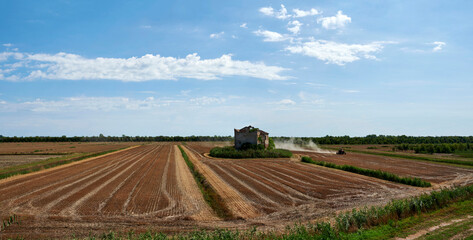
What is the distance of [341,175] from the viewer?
3522cm

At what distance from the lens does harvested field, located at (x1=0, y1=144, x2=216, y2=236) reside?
54.4 ft

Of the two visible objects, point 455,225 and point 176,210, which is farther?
point 176,210

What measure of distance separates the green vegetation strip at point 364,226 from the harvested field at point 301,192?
10.3ft

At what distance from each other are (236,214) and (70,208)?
10804mm

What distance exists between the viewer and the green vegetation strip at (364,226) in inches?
500

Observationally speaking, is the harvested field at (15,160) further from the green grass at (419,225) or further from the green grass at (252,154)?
the green grass at (419,225)

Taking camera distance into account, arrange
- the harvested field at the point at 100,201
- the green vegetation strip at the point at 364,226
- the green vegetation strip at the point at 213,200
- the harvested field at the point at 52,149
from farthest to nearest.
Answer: the harvested field at the point at 52,149, the green vegetation strip at the point at 213,200, the harvested field at the point at 100,201, the green vegetation strip at the point at 364,226

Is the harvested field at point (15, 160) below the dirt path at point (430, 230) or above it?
below

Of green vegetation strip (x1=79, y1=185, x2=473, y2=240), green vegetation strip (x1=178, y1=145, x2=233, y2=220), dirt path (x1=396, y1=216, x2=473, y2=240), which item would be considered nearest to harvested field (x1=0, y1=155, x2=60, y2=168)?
green vegetation strip (x1=178, y1=145, x2=233, y2=220)

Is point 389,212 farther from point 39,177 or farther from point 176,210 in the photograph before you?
point 39,177

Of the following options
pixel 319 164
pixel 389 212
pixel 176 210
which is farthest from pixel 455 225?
pixel 319 164

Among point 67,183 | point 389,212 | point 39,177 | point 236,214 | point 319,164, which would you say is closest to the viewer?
point 389,212

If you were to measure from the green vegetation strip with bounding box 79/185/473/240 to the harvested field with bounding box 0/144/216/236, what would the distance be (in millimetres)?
3083

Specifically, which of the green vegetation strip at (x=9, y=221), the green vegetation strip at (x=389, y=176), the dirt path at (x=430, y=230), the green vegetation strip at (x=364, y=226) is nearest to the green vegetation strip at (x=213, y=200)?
the green vegetation strip at (x=364, y=226)
